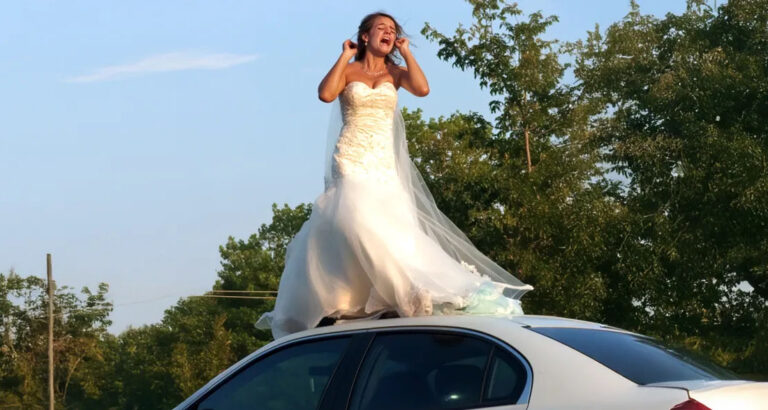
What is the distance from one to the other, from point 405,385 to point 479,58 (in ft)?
59.2

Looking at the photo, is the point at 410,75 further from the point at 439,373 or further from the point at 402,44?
the point at 439,373

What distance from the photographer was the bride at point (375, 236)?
7.16 meters

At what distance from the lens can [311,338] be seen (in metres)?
5.62

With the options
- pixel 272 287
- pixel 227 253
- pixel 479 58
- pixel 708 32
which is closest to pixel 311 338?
pixel 479 58

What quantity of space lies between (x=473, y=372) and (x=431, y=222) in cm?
382

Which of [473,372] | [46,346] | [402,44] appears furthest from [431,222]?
[46,346]

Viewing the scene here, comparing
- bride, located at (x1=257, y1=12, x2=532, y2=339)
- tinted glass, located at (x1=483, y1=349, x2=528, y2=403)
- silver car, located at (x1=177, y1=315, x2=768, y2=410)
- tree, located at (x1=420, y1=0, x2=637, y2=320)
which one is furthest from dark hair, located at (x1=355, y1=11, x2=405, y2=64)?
tree, located at (x1=420, y1=0, x2=637, y2=320)

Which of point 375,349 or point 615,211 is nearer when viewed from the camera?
point 375,349

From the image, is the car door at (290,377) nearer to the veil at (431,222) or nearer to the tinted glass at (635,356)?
the tinted glass at (635,356)

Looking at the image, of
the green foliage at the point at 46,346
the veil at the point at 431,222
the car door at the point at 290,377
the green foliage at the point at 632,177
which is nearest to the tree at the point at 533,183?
the green foliage at the point at 632,177

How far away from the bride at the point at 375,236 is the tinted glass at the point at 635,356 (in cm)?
165

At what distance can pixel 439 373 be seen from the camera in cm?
512

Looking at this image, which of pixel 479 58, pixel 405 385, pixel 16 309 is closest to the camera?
pixel 405 385

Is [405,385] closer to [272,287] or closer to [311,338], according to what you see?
[311,338]
